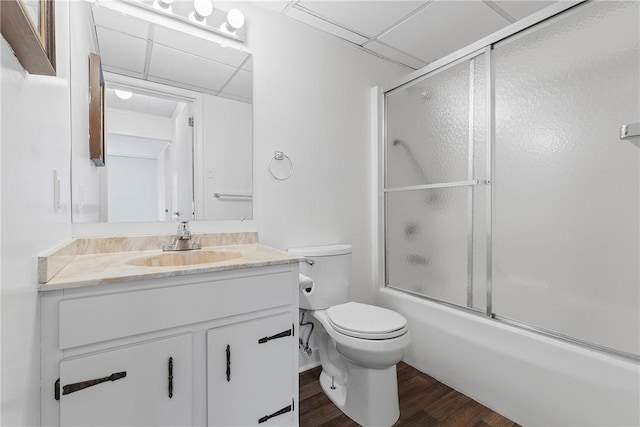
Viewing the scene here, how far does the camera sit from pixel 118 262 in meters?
1.11

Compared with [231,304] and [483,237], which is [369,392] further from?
[483,237]

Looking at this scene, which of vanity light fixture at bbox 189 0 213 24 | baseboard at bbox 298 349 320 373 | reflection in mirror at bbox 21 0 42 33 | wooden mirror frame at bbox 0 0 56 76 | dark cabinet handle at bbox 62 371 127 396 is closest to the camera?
wooden mirror frame at bbox 0 0 56 76

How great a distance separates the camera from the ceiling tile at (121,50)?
133 centimetres

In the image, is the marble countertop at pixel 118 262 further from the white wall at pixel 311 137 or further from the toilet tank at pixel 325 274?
the toilet tank at pixel 325 274

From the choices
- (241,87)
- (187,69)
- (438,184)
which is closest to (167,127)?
(187,69)

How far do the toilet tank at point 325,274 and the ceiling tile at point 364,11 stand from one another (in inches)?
55.1

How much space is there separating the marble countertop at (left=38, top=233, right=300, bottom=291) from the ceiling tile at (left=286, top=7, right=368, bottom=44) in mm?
1339

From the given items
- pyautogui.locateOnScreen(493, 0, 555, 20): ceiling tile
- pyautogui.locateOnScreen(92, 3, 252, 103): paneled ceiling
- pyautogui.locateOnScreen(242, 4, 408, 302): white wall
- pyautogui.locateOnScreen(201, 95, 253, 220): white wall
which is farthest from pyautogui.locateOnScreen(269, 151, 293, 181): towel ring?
pyautogui.locateOnScreen(493, 0, 555, 20): ceiling tile

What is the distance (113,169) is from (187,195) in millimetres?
328

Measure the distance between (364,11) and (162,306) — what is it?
6.05 feet

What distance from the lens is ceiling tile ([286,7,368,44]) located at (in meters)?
1.77

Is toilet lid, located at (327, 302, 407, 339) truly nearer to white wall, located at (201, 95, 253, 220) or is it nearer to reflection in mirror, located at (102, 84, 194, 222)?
white wall, located at (201, 95, 253, 220)

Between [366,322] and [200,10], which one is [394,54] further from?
[366,322]

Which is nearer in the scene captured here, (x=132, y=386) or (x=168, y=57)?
(x=132, y=386)
